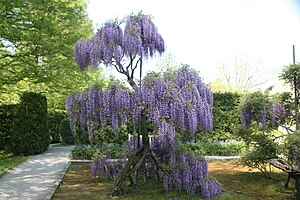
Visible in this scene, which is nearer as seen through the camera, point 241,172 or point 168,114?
point 168,114

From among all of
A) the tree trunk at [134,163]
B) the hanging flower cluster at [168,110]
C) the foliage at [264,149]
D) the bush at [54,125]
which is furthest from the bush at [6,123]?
the foliage at [264,149]

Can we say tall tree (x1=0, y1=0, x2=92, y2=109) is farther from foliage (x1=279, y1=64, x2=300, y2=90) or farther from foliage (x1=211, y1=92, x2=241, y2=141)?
foliage (x1=279, y1=64, x2=300, y2=90)

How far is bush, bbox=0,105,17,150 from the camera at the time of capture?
11086 mm

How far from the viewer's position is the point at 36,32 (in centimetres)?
899

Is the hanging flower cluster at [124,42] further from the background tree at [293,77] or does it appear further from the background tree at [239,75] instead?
the background tree at [239,75]

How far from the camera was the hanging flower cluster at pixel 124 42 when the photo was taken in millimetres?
4852

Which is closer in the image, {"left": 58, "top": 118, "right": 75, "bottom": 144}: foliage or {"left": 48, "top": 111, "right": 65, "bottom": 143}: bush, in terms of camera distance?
{"left": 58, "top": 118, "right": 75, "bottom": 144}: foliage

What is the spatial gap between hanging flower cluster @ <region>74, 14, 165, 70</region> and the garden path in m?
2.27

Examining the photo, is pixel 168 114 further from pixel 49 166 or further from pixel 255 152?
pixel 49 166

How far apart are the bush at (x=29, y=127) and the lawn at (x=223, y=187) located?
400 cm

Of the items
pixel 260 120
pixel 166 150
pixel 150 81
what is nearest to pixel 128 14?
→ pixel 150 81

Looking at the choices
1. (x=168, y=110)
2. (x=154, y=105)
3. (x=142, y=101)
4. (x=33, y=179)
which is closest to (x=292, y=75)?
(x=168, y=110)

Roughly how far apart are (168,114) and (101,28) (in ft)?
6.21

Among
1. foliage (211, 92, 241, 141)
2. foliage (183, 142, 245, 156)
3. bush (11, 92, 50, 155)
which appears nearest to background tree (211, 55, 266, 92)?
foliage (211, 92, 241, 141)
